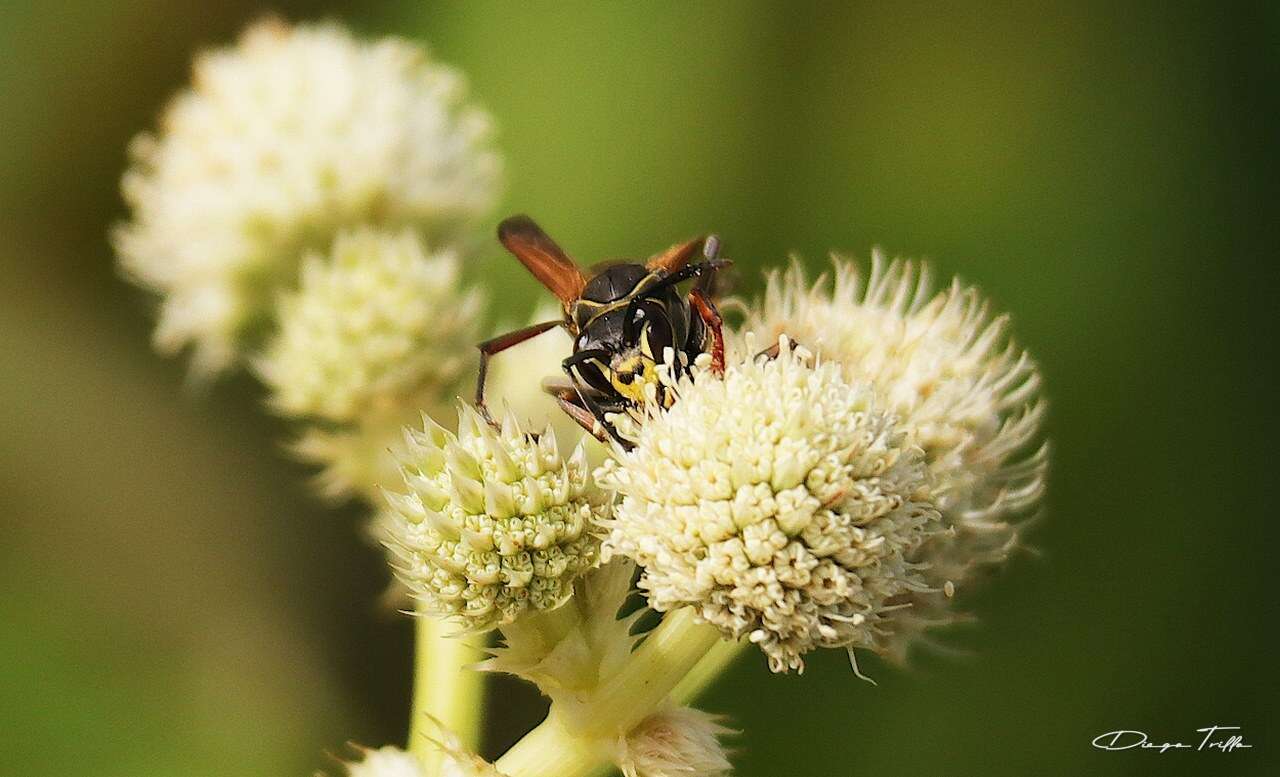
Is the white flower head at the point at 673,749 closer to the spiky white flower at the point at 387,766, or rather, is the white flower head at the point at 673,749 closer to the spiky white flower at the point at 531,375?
the spiky white flower at the point at 387,766

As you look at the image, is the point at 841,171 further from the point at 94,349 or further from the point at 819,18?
the point at 94,349

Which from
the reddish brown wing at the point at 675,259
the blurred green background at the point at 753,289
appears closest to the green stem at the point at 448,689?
the reddish brown wing at the point at 675,259

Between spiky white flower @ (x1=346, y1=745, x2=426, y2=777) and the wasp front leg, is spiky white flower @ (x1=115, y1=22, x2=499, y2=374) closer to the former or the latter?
the wasp front leg

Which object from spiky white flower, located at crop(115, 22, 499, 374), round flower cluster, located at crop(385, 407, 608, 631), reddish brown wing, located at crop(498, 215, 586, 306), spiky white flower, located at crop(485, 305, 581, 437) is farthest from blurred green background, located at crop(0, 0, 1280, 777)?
round flower cluster, located at crop(385, 407, 608, 631)

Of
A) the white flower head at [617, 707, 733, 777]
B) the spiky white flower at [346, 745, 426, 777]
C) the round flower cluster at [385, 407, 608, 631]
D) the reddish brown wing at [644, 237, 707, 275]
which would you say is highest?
the reddish brown wing at [644, 237, 707, 275]

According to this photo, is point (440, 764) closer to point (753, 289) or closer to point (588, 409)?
point (588, 409)
